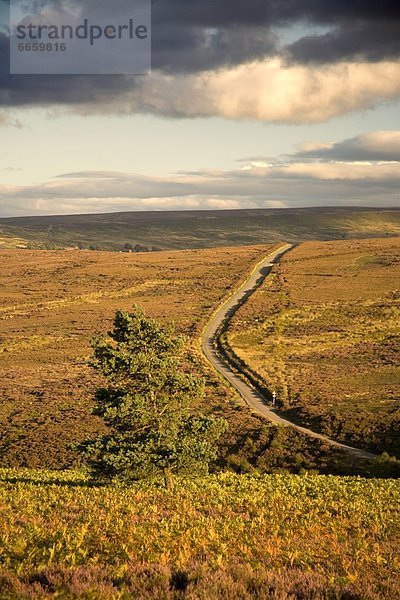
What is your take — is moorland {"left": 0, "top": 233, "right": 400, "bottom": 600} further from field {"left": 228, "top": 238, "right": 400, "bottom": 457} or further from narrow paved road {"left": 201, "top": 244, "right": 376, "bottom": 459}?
narrow paved road {"left": 201, "top": 244, "right": 376, "bottom": 459}

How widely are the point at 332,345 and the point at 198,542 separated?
65779mm

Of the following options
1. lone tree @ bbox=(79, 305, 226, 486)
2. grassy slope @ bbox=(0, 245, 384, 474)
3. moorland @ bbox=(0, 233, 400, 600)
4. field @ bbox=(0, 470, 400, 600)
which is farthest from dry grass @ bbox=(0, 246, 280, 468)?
field @ bbox=(0, 470, 400, 600)

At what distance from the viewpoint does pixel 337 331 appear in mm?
82500

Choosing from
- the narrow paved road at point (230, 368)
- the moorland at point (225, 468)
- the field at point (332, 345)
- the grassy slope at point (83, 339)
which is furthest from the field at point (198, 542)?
the field at point (332, 345)

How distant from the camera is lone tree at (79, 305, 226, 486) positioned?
22.8 meters

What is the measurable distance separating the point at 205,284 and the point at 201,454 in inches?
3994

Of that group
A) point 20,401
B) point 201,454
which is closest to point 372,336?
point 20,401

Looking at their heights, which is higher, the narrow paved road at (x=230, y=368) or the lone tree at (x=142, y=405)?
the lone tree at (x=142, y=405)

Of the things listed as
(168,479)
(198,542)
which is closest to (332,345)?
(168,479)

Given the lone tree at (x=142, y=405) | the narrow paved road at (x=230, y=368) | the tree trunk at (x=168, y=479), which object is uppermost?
the lone tree at (x=142, y=405)

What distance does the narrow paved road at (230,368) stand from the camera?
139 ft

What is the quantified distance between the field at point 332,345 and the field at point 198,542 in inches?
871

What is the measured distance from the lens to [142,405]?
75.7ft

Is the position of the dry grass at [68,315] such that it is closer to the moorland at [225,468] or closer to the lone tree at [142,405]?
the moorland at [225,468]
